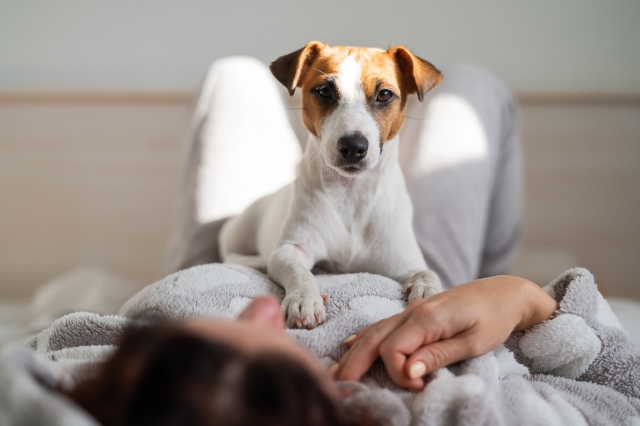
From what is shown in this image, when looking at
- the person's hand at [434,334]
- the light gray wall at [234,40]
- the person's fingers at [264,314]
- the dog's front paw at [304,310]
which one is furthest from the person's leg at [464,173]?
the person's fingers at [264,314]

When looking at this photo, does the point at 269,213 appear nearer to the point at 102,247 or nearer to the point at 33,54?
the point at 102,247

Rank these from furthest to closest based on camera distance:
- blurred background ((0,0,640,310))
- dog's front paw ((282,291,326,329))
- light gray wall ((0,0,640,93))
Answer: blurred background ((0,0,640,310)) → light gray wall ((0,0,640,93)) → dog's front paw ((282,291,326,329))

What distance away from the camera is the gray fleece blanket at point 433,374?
0.59 metres

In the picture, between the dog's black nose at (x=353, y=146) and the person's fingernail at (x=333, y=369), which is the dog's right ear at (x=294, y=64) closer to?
the dog's black nose at (x=353, y=146)

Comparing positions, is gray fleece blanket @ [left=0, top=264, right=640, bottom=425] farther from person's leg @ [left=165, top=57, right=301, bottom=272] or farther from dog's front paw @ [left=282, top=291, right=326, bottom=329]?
person's leg @ [left=165, top=57, right=301, bottom=272]

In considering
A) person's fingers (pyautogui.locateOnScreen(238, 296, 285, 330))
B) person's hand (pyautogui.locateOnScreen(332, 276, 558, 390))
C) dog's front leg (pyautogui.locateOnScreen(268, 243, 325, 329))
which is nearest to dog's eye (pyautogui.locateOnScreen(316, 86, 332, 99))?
dog's front leg (pyautogui.locateOnScreen(268, 243, 325, 329))

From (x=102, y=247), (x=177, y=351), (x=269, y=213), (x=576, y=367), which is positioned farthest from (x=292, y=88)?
(x=102, y=247)

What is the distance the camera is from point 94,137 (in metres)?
2.51

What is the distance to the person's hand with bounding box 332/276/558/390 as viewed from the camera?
27.4 inches

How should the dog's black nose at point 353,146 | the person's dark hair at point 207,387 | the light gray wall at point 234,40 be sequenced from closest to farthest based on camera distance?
the person's dark hair at point 207,387 < the dog's black nose at point 353,146 < the light gray wall at point 234,40

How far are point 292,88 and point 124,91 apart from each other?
157 cm

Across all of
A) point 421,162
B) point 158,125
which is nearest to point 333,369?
point 421,162

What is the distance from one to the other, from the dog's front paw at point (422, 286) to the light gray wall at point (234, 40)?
1108mm

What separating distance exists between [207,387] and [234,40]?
6.12 feet
